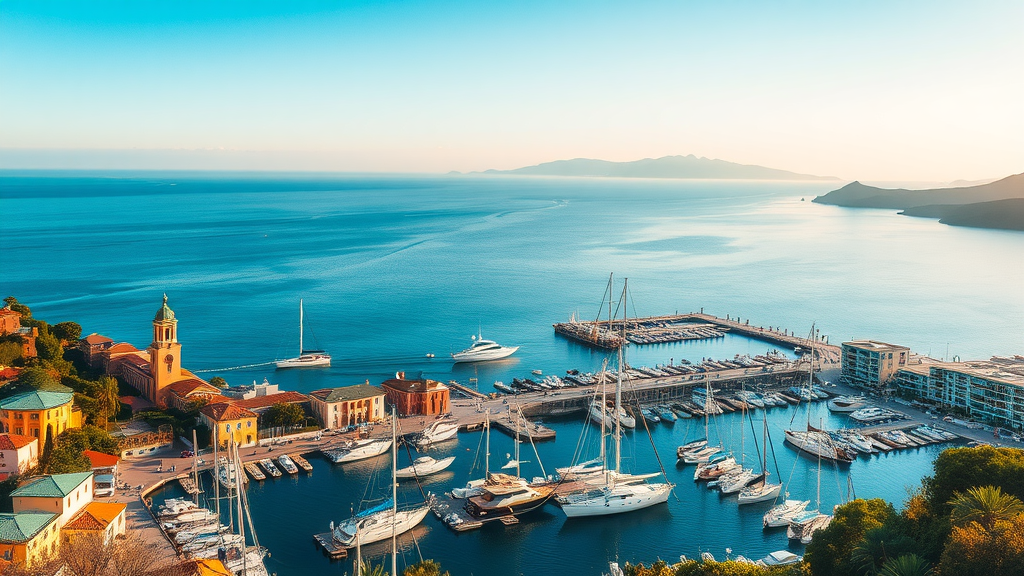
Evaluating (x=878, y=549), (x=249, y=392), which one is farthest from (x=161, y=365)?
(x=878, y=549)

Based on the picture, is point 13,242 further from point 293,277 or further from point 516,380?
point 516,380

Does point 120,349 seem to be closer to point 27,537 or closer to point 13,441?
point 13,441

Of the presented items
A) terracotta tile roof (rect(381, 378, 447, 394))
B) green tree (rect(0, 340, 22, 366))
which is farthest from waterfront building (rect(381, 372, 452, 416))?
green tree (rect(0, 340, 22, 366))

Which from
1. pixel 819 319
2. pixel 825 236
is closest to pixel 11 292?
pixel 819 319

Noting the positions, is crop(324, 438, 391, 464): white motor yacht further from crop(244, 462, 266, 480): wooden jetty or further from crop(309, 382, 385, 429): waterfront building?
crop(244, 462, 266, 480): wooden jetty

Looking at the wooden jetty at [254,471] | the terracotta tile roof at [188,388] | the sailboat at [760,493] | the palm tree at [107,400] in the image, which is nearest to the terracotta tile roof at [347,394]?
the terracotta tile roof at [188,388]
